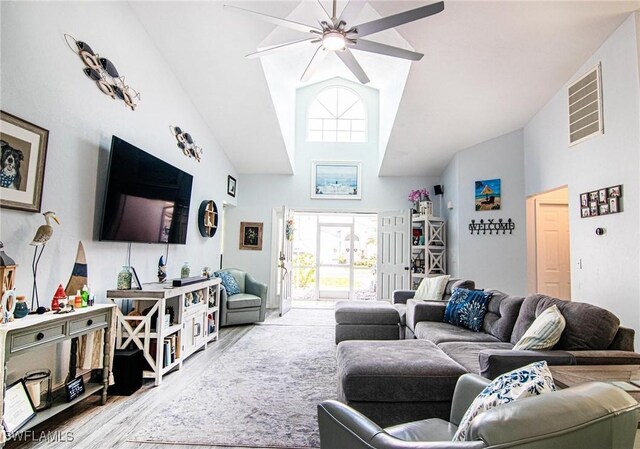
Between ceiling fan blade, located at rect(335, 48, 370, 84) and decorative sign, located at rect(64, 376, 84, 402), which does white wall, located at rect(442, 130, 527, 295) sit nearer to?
ceiling fan blade, located at rect(335, 48, 370, 84)

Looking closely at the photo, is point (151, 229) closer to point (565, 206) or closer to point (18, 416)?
point (18, 416)

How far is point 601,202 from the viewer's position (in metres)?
3.65

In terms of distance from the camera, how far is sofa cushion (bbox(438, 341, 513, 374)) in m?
2.35

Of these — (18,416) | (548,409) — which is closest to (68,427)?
(18,416)

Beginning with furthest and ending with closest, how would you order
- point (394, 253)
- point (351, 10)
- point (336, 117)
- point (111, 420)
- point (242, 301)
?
point (336, 117) → point (394, 253) → point (242, 301) → point (351, 10) → point (111, 420)

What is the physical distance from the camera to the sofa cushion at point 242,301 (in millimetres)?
5285

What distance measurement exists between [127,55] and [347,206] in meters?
4.65

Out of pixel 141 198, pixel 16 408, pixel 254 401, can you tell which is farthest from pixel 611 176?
pixel 16 408

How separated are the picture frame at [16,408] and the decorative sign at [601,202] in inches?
199

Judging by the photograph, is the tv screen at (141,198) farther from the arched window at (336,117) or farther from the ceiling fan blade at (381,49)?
the arched window at (336,117)

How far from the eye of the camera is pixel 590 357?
2.05 metres

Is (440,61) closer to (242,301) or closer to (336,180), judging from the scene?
(336,180)

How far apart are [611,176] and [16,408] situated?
522cm

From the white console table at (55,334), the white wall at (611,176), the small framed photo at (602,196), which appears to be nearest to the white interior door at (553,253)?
the white wall at (611,176)
